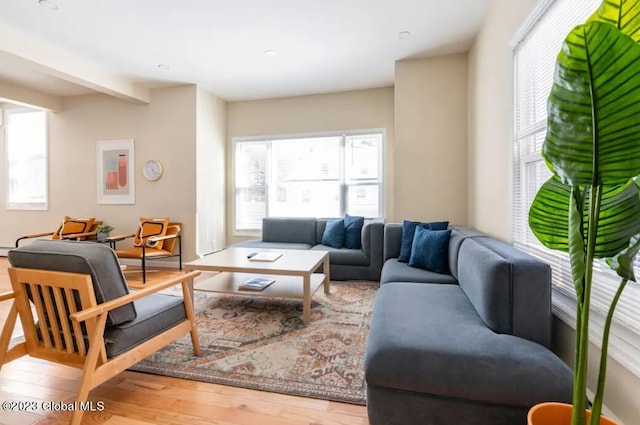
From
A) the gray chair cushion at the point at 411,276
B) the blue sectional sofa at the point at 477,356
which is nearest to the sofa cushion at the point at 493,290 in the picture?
the blue sectional sofa at the point at 477,356

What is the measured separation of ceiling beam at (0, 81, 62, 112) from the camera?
4.33 m

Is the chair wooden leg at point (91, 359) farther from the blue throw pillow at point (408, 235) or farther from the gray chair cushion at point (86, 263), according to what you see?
the blue throw pillow at point (408, 235)

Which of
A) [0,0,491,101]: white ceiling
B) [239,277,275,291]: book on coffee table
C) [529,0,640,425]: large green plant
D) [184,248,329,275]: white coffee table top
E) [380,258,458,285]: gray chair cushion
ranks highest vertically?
[0,0,491,101]: white ceiling

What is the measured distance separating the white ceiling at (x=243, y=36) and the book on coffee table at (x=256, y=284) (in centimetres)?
Result: 256

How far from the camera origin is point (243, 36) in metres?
3.14

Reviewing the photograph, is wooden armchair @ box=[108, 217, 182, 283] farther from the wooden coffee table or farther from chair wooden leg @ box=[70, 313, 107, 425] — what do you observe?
chair wooden leg @ box=[70, 313, 107, 425]

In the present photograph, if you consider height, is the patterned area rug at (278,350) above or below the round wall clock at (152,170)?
below

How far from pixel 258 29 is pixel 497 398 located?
11.4 ft

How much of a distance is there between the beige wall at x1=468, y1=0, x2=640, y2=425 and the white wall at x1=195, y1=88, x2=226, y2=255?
382 cm

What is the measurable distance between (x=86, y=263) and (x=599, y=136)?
6.28 ft

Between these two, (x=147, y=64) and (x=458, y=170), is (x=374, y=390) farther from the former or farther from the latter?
(x=147, y=64)

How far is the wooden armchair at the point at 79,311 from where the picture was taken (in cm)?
134

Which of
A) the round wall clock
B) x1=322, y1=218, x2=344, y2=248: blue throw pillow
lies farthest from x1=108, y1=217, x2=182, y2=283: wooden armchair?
x1=322, y1=218, x2=344, y2=248: blue throw pillow

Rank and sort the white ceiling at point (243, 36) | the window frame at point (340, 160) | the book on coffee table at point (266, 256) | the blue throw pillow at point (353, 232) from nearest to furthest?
1. the white ceiling at point (243, 36)
2. the book on coffee table at point (266, 256)
3. the blue throw pillow at point (353, 232)
4. the window frame at point (340, 160)
